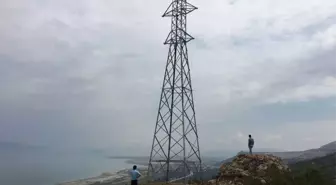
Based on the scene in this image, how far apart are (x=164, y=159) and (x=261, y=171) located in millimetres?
7445

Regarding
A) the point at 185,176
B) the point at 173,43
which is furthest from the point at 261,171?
the point at 173,43

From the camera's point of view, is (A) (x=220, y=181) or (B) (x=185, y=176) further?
(B) (x=185, y=176)

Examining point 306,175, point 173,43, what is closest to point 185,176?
point 173,43

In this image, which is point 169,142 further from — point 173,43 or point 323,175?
point 323,175

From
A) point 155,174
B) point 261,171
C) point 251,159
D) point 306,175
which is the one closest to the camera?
point 306,175

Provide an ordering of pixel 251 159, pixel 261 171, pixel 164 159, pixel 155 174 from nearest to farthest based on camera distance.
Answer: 1. pixel 261 171
2. pixel 251 159
3. pixel 164 159
4. pixel 155 174

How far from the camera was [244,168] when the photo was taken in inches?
1000

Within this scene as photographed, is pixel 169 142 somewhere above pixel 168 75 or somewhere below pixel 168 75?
below

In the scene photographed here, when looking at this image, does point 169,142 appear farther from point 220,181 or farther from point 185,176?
point 220,181

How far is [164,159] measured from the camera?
27.9 metres

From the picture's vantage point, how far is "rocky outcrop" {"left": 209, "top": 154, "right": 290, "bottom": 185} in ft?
77.0

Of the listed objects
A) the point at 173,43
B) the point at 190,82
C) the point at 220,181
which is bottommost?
the point at 220,181

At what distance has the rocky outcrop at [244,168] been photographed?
23.5 meters

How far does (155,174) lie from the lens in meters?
29.9
